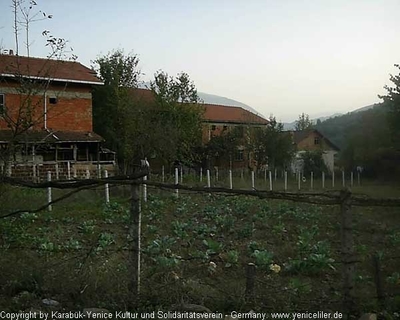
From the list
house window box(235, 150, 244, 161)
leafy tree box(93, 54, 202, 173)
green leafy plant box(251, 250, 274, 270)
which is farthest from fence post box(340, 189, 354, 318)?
house window box(235, 150, 244, 161)

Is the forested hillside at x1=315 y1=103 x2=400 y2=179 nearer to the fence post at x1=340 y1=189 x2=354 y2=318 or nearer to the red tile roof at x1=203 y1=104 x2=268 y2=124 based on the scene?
the fence post at x1=340 y1=189 x2=354 y2=318

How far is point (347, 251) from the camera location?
3.80 metres

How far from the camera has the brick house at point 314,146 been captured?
37662 mm

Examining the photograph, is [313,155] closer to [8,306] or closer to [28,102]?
[28,102]

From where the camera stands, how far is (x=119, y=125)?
33969 millimetres

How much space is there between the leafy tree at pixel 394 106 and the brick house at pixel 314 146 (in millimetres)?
6166

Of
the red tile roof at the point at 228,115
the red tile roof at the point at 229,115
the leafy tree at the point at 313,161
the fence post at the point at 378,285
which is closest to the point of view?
the fence post at the point at 378,285

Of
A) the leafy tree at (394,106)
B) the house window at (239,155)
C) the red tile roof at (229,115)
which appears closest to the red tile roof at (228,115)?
the red tile roof at (229,115)

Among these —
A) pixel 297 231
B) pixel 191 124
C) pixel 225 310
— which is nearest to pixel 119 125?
pixel 191 124

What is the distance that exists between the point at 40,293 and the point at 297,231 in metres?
6.52

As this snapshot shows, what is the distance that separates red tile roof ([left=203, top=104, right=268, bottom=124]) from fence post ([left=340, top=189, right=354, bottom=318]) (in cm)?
4135

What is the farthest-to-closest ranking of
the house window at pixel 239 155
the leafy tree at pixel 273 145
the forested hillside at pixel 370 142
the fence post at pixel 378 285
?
the house window at pixel 239 155 → the leafy tree at pixel 273 145 → the forested hillside at pixel 370 142 → the fence post at pixel 378 285

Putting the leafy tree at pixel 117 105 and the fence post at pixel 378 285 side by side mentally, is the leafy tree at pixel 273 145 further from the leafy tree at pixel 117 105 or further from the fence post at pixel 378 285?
the fence post at pixel 378 285

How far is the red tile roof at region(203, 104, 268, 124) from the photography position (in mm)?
46781
